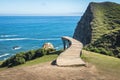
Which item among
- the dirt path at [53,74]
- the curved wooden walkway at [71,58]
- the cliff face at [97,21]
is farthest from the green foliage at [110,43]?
Answer: the dirt path at [53,74]

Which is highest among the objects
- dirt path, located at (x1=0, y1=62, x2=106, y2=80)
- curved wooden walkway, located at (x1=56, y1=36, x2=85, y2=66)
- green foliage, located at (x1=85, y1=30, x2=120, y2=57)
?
curved wooden walkway, located at (x1=56, y1=36, x2=85, y2=66)

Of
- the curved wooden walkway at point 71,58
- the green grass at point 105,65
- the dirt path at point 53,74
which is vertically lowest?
the green grass at point 105,65

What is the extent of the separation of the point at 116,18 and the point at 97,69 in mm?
90903

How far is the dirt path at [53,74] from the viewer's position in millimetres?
26934

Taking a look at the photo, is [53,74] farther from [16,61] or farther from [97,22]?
[97,22]

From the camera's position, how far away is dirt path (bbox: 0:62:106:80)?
1060 inches

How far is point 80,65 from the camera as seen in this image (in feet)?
102

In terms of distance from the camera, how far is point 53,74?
28.0 meters

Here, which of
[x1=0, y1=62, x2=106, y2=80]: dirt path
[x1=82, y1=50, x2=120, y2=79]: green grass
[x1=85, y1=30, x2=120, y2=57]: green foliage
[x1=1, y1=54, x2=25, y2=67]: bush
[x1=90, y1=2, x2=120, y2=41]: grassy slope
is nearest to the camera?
[x1=0, y1=62, x2=106, y2=80]: dirt path

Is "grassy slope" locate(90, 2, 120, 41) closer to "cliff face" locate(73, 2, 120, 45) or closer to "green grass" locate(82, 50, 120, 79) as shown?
"cliff face" locate(73, 2, 120, 45)

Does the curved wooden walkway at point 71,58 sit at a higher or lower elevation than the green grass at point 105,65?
higher

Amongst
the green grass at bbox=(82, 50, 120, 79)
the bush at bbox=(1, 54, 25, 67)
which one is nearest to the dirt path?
the green grass at bbox=(82, 50, 120, 79)

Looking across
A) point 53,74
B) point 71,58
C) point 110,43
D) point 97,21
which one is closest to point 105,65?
point 71,58

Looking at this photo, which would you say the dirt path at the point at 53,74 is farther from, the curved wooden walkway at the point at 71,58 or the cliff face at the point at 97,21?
the cliff face at the point at 97,21
